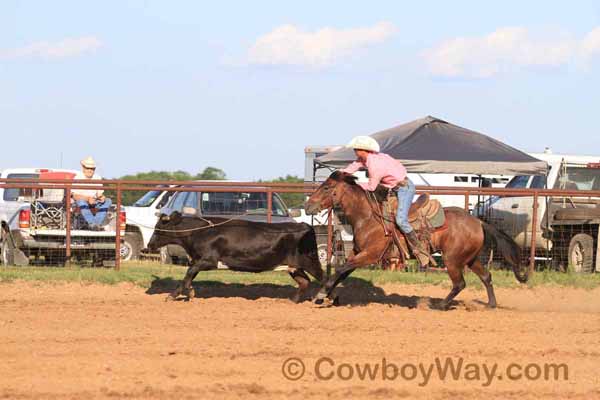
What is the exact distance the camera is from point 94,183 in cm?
1712

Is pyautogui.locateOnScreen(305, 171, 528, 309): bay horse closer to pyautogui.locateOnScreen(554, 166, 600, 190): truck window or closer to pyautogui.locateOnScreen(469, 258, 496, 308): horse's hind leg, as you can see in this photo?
pyautogui.locateOnScreen(469, 258, 496, 308): horse's hind leg

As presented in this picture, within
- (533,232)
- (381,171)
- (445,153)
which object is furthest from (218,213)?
(381,171)

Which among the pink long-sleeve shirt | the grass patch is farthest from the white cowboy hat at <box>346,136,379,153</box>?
the grass patch

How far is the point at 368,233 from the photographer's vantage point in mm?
13719

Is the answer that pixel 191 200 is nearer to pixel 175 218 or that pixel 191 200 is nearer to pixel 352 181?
pixel 175 218

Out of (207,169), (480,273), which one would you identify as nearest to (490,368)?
(480,273)

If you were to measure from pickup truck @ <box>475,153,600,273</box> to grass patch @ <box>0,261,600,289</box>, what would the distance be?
0.93m

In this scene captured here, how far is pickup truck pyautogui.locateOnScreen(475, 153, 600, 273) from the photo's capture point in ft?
60.3

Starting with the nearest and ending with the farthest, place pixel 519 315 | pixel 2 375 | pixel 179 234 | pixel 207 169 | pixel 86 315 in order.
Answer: pixel 2 375
pixel 86 315
pixel 519 315
pixel 179 234
pixel 207 169

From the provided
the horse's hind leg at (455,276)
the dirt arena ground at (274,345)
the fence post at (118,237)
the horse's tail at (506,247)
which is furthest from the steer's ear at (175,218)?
the horse's tail at (506,247)

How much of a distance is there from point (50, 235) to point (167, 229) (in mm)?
3611

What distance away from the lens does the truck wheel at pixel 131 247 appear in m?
19.9

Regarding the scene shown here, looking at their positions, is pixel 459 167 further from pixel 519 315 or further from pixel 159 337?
pixel 159 337

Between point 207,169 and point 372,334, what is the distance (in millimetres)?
50506
